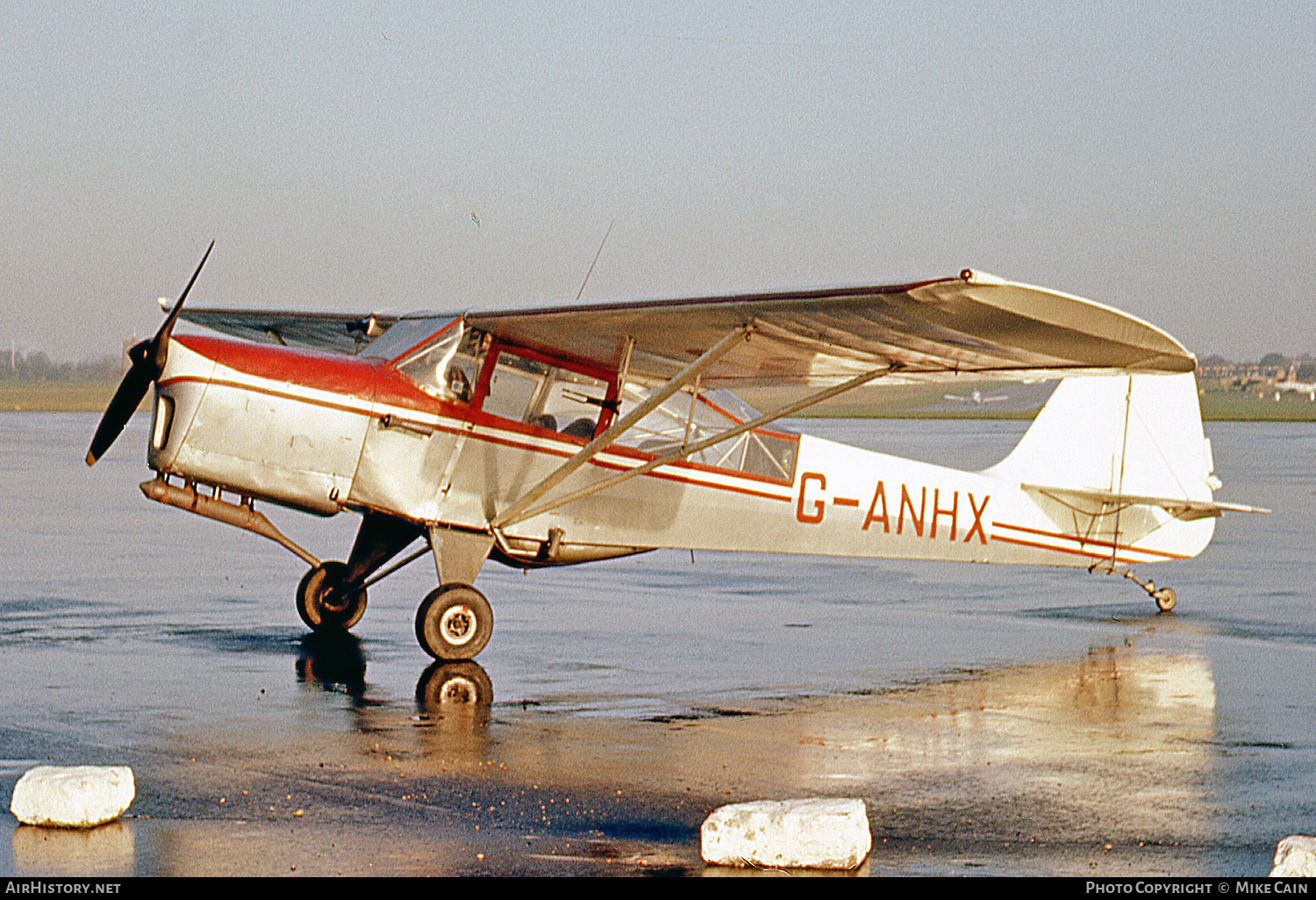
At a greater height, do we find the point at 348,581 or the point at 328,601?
the point at 348,581

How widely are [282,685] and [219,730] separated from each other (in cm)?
133

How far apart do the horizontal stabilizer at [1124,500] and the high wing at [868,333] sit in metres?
2.51

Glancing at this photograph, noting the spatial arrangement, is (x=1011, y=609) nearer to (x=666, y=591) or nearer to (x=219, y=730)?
(x=666, y=591)

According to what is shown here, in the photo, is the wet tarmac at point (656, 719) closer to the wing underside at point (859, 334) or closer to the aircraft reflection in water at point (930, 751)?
the aircraft reflection in water at point (930, 751)

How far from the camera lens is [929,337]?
8711 millimetres

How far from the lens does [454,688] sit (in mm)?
8484

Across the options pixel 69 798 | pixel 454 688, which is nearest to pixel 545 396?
pixel 454 688

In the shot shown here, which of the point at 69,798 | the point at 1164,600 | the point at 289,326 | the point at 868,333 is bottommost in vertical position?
the point at 69,798

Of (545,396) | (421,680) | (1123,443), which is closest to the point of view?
(421,680)

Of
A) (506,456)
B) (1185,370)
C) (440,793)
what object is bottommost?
(440,793)

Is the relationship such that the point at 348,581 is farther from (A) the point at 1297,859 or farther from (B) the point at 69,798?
(A) the point at 1297,859

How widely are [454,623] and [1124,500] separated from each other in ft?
19.1

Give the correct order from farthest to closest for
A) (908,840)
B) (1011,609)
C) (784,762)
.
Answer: (1011,609)
(784,762)
(908,840)

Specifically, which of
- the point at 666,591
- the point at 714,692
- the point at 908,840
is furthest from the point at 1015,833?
the point at 666,591
